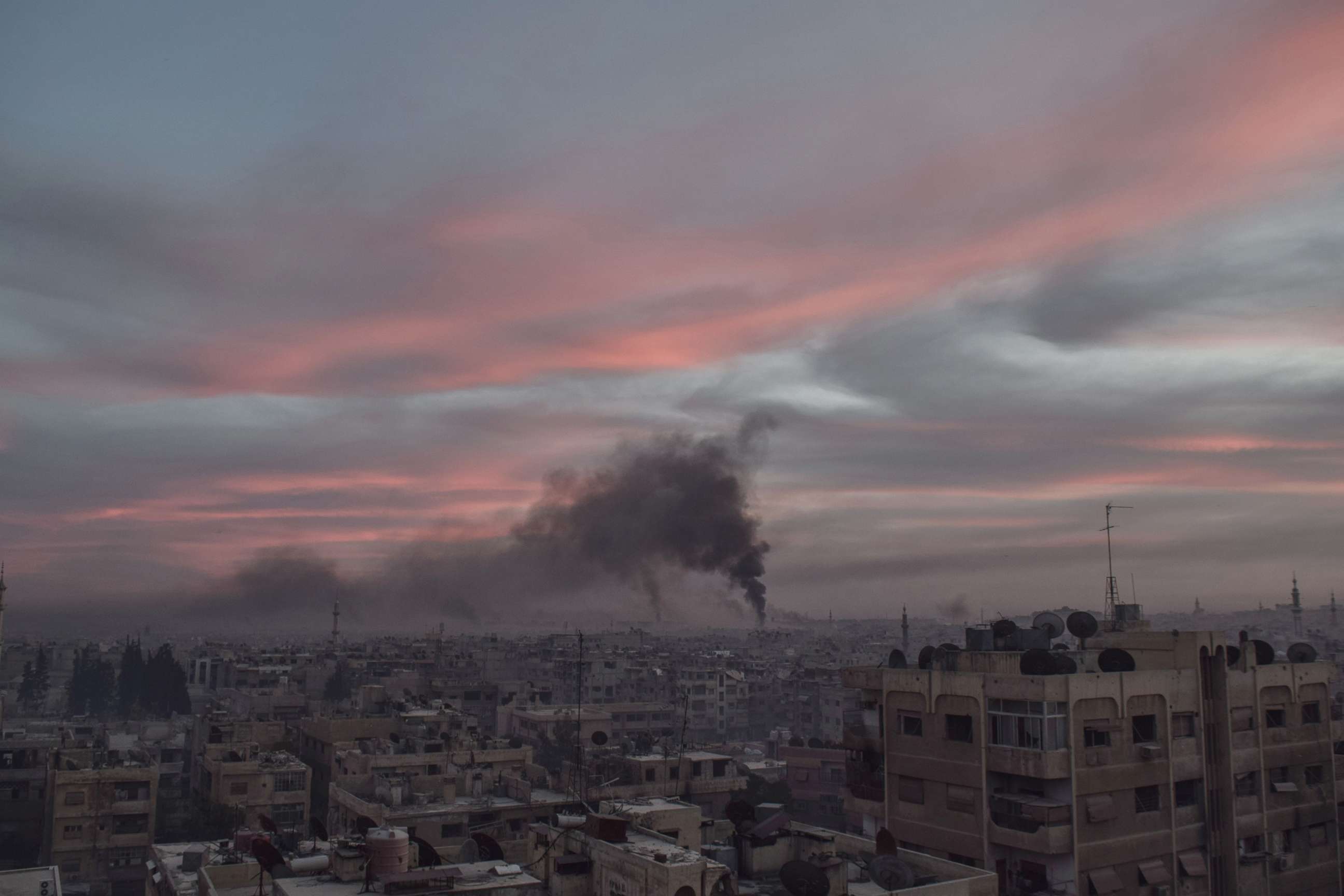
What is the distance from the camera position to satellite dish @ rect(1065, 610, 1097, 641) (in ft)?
115

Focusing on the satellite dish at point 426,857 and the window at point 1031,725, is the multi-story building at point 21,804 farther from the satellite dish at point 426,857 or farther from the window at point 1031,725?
the window at point 1031,725

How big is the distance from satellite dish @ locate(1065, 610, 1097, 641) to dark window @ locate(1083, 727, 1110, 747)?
24.5 ft

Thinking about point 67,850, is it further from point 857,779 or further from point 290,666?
point 290,666

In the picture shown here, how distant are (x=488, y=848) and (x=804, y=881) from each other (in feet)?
30.1

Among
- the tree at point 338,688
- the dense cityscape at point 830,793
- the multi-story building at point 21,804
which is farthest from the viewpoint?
the tree at point 338,688

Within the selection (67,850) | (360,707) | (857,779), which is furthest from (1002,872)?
(360,707)

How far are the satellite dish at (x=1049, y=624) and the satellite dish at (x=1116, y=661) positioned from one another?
10.6ft

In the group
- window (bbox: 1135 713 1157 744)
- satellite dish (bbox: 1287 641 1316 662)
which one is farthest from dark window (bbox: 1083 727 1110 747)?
satellite dish (bbox: 1287 641 1316 662)

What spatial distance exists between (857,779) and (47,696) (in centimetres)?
13643

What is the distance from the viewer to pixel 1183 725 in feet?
98.9

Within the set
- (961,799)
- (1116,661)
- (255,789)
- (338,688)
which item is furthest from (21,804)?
(338,688)

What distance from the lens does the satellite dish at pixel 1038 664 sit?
1135 inches

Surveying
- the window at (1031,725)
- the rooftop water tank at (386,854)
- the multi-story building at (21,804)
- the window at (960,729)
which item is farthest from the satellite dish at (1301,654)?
the multi-story building at (21,804)

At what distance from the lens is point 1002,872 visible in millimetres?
27516
